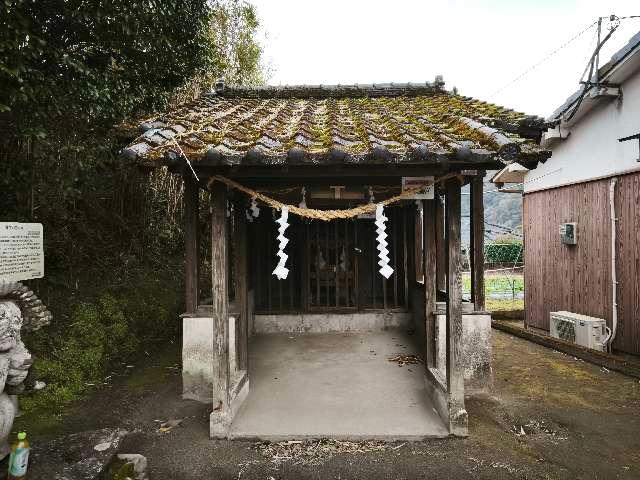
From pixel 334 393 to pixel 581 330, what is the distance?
6.42 meters

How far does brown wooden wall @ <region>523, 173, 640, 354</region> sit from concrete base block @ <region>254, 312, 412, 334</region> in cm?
441

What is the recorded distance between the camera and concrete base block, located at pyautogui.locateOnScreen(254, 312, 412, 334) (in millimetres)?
Answer: 9461

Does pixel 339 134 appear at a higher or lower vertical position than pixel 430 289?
higher

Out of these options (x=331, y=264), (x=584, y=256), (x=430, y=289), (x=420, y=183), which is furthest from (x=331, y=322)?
(x=584, y=256)

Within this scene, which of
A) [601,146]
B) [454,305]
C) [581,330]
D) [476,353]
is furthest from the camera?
[601,146]

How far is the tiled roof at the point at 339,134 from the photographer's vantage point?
3.99m

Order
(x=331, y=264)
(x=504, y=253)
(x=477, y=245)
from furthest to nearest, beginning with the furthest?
1. (x=504, y=253)
2. (x=331, y=264)
3. (x=477, y=245)

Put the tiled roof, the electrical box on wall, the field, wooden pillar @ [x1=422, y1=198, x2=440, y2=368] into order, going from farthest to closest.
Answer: the field, the electrical box on wall, wooden pillar @ [x1=422, y1=198, x2=440, y2=368], the tiled roof

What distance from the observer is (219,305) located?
4879mm

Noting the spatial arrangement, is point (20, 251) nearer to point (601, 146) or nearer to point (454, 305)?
point (454, 305)

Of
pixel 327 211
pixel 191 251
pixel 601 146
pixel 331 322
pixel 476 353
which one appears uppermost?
pixel 601 146

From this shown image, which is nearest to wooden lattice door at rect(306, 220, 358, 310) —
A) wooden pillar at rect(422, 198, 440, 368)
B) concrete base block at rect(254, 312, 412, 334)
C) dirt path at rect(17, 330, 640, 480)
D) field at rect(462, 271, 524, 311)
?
concrete base block at rect(254, 312, 412, 334)

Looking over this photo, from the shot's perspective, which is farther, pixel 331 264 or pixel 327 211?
pixel 331 264

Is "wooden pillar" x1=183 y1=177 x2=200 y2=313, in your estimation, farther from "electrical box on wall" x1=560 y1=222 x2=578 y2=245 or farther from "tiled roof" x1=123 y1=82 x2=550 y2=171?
"electrical box on wall" x1=560 y1=222 x2=578 y2=245
